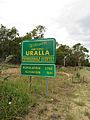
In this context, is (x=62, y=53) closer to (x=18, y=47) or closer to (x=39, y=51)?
(x=18, y=47)

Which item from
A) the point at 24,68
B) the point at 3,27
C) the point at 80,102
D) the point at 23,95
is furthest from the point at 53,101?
the point at 3,27

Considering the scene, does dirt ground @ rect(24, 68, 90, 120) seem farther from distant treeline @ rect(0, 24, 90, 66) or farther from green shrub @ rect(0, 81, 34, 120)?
distant treeline @ rect(0, 24, 90, 66)

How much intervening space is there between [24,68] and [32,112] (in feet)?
9.56

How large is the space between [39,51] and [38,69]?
67 centimetres

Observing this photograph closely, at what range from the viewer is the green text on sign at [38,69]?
8070 millimetres

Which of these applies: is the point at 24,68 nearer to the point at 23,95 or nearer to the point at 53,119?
the point at 23,95

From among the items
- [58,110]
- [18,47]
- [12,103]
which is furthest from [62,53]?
[12,103]

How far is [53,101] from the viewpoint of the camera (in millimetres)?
7422

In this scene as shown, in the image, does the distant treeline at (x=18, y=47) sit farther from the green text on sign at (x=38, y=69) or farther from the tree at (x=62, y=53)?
the green text on sign at (x=38, y=69)

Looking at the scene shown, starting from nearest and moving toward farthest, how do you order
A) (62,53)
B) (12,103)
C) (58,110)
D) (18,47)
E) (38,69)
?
(12,103)
(58,110)
(38,69)
(18,47)
(62,53)

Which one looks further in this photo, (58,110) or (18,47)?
(18,47)

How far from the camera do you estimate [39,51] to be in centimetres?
838

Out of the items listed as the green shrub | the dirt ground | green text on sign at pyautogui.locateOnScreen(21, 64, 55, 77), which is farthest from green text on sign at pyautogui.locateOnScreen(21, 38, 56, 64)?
the green shrub

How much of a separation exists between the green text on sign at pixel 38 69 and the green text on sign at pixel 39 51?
0.50 feet
